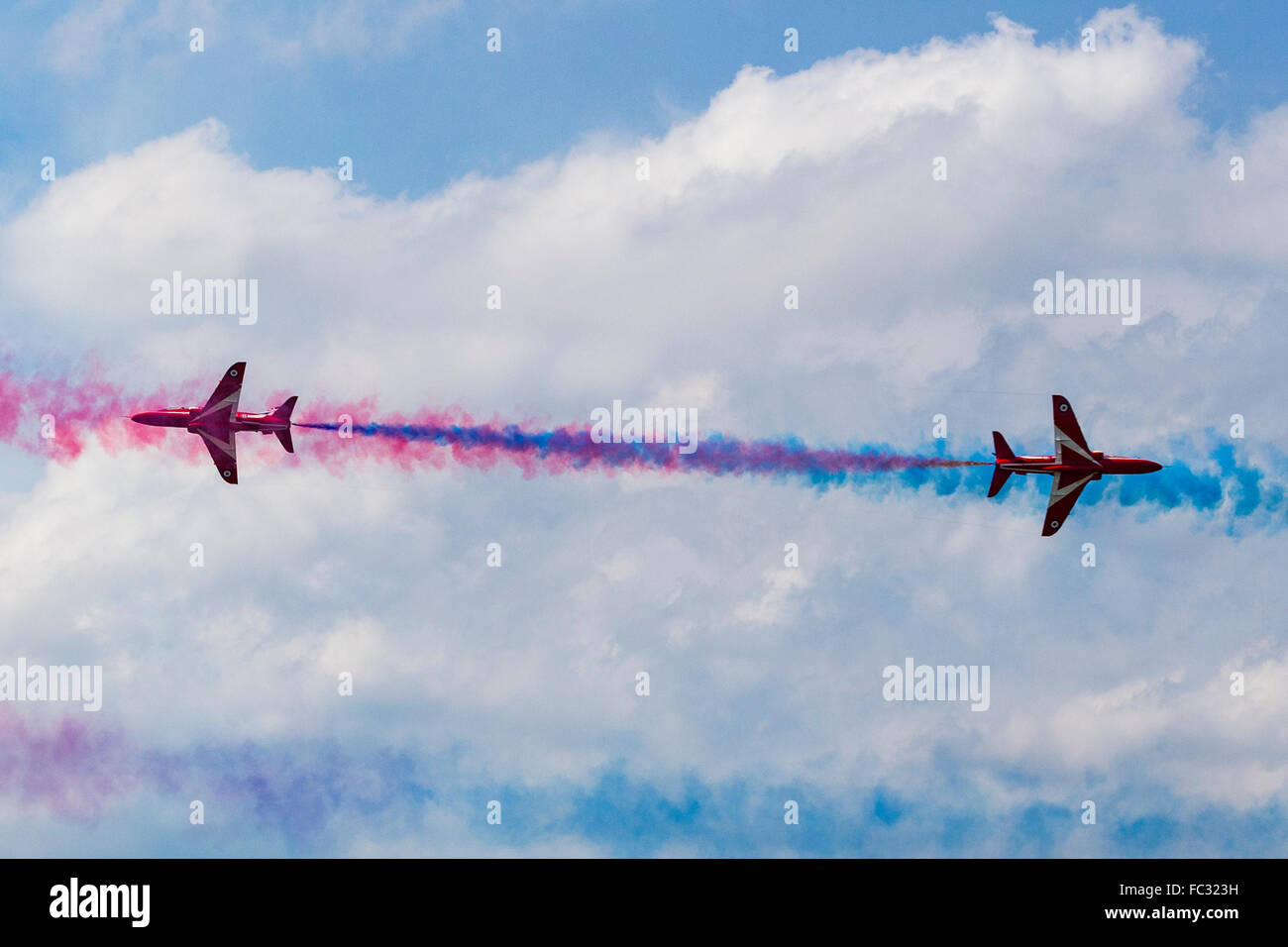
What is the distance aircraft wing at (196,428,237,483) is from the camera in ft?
423

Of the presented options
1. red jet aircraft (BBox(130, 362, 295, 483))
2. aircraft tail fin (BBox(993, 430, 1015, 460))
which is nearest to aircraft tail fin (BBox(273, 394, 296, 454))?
red jet aircraft (BBox(130, 362, 295, 483))

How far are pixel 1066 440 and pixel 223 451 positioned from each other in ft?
202

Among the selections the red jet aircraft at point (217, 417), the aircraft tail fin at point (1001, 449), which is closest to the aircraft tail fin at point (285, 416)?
the red jet aircraft at point (217, 417)

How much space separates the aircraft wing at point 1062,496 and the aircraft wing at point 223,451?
6043 centimetres

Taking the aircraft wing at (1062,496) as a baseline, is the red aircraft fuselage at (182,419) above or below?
above

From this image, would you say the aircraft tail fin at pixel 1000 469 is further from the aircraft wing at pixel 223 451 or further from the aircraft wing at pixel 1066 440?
the aircraft wing at pixel 223 451

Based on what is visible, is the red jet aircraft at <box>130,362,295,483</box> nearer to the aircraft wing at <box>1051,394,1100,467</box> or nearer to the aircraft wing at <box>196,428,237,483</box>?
the aircraft wing at <box>196,428,237,483</box>

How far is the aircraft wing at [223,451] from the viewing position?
423 feet

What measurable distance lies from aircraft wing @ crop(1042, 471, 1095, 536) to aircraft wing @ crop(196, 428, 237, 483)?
198 feet

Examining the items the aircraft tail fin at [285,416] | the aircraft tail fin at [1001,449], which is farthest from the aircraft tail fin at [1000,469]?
the aircraft tail fin at [285,416]
